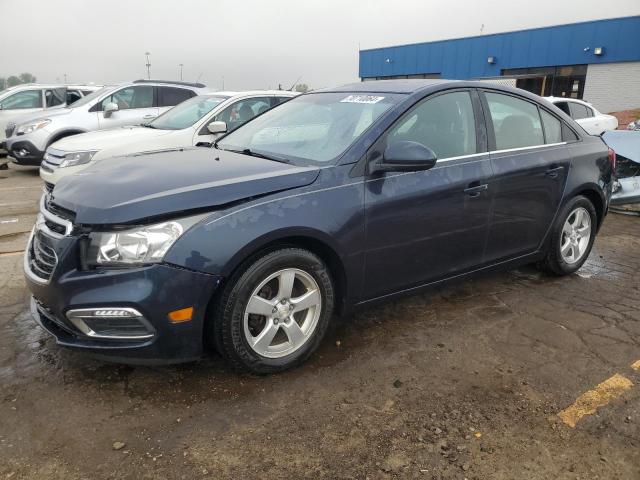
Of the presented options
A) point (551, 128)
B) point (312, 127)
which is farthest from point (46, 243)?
point (551, 128)

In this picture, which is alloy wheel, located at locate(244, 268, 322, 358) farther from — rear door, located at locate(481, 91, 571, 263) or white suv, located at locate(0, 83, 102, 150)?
white suv, located at locate(0, 83, 102, 150)

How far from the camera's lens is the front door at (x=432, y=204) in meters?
3.14

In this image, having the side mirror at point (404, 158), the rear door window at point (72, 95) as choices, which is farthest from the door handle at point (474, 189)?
the rear door window at point (72, 95)

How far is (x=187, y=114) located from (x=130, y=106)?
10.8ft

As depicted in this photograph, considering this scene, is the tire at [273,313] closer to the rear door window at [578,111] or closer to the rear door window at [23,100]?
the rear door window at [578,111]

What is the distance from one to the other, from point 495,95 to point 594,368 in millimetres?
2052

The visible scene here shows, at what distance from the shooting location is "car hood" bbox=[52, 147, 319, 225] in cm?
253

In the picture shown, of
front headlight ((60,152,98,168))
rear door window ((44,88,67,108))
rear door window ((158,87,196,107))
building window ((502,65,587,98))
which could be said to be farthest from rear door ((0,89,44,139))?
building window ((502,65,587,98))

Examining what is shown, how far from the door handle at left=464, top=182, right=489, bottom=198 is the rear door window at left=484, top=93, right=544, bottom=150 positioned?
393 millimetres

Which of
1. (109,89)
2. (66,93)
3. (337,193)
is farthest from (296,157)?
(66,93)

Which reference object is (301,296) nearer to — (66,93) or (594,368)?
(594,368)

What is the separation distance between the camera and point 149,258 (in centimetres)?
246

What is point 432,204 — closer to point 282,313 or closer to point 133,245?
point 282,313

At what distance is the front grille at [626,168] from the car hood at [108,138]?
6.46 metres
